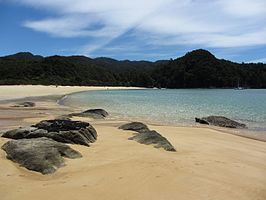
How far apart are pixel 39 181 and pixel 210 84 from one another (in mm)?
177869

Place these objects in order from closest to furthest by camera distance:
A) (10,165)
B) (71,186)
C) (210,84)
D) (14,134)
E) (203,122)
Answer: (71,186), (10,165), (14,134), (203,122), (210,84)

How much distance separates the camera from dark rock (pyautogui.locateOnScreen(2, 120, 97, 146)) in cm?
1083

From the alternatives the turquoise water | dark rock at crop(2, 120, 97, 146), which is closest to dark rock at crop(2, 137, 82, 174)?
dark rock at crop(2, 120, 97, 146)

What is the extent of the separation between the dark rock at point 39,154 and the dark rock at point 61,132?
114cm

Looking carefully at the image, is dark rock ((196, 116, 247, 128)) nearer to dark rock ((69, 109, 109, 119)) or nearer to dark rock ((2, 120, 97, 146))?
dark rock ((69, 109, 109, 119))

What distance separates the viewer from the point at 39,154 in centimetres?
862

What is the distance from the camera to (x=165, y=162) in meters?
9.58

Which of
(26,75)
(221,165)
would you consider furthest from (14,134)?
(26,75)

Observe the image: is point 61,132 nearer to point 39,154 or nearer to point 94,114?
point 39,154

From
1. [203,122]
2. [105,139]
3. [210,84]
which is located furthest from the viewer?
[210,84]

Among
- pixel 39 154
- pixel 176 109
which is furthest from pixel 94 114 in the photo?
pixel 39 154

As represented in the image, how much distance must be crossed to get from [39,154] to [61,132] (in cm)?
231

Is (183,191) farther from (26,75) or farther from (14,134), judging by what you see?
(26,75)

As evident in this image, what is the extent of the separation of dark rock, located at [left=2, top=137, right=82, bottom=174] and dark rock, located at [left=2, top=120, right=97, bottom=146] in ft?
3.75
